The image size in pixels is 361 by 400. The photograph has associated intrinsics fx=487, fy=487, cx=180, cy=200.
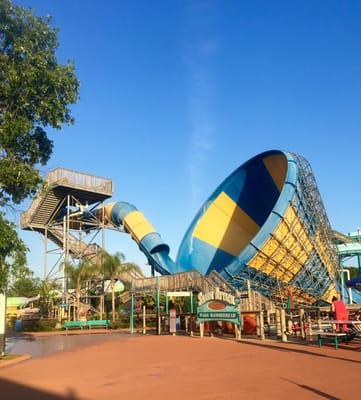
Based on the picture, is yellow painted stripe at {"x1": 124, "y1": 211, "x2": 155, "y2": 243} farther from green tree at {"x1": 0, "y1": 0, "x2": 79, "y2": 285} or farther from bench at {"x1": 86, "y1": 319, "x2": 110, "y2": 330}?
green tree at {"x1": 0, "y1": 0, "x2": 79, "y2": 285}

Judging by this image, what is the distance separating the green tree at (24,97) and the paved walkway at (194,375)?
401cm

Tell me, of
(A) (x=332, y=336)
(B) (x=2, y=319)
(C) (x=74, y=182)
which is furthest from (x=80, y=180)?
(A) (x=332, y=336)

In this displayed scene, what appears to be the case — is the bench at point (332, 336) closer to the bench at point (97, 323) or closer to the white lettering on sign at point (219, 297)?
the white lettering on sign at point (219, 297)

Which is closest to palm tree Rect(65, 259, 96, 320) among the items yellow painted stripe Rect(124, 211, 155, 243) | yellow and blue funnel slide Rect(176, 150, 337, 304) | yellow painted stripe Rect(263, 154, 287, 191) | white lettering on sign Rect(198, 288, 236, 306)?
yellow painted stripe Rect(124, 211, 155, 243)

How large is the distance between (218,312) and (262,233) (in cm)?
1046

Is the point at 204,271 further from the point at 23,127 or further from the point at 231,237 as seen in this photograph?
the point at 23,127

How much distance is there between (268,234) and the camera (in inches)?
1247

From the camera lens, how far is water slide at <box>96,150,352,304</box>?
32656 mm

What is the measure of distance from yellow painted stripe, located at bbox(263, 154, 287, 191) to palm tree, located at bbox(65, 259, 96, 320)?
1691cm

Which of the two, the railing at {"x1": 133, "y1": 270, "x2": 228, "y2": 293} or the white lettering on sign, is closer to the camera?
the white lettering on sign

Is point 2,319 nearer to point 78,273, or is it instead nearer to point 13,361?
point 13,361

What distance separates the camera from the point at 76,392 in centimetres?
896

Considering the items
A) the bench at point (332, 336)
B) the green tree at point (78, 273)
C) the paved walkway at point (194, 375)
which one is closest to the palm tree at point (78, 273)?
the green tree at point (78, 273)

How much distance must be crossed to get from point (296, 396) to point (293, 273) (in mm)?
27705
